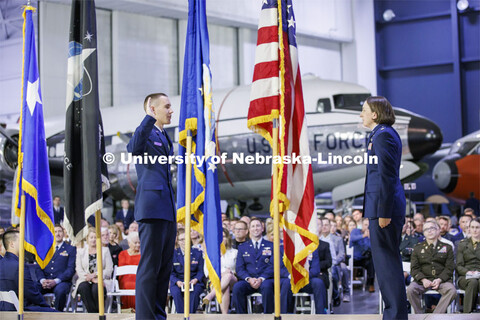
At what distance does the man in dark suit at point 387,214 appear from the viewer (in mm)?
4125

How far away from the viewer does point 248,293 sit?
20.7 feet

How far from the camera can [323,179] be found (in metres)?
11.3

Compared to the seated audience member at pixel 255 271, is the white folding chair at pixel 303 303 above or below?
below

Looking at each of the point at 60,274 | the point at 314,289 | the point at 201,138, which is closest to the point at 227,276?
the point at 314,289

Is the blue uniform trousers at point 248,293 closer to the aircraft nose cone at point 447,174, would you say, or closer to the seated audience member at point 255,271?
the seated audience member at point 255,271

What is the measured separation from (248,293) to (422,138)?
5529 mm

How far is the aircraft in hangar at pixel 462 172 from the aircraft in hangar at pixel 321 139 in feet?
9.40

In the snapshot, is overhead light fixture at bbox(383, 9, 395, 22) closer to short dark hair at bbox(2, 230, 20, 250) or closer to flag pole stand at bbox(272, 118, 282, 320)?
flag pole stand at bbox(272, 118, 282, 320)

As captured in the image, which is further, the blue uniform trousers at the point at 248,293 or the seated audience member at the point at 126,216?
the seated audience member at the point at 126,216

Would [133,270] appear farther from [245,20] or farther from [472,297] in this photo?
[245,20]

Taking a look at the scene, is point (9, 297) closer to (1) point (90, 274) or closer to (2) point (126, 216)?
(1) point (90, 274)

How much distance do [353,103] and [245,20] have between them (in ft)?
22.3

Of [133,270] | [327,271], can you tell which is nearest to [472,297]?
[327,271]

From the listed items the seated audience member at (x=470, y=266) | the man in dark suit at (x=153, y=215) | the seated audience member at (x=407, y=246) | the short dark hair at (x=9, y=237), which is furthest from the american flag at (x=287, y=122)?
the seated audience member at (x=407, y=246)
